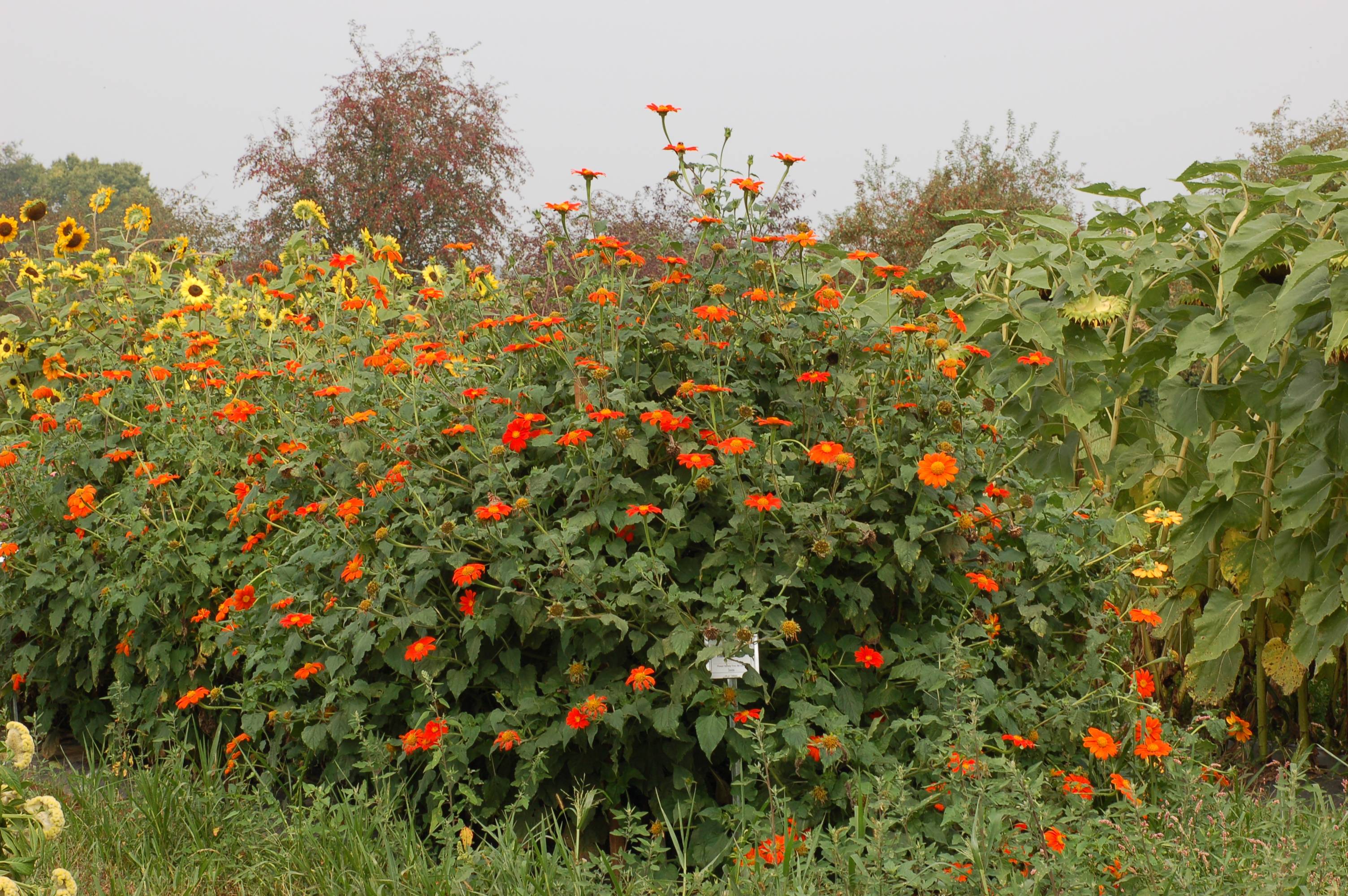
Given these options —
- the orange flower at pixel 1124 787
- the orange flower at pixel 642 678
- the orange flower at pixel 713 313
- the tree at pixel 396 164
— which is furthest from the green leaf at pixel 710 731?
the tree at pixel 396 164

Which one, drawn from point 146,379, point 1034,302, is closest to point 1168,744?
point 1034,302

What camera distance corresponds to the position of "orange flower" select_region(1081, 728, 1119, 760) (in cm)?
267

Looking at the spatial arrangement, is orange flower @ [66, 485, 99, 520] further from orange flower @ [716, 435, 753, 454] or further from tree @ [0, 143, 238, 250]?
tree @ [0, 143, 238, 250]

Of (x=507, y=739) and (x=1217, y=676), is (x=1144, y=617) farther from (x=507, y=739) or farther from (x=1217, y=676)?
(x=507, y=739)

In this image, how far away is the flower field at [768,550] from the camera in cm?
258

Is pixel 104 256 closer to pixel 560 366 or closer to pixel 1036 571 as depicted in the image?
pixel 560 366

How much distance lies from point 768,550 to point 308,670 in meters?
1.25

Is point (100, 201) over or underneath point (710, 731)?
over

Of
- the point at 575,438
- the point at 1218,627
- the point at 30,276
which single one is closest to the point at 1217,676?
the point at 1218,627

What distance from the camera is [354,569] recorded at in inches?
113

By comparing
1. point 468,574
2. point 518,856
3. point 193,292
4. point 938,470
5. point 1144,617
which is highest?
point 193,292

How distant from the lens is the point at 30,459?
459cm

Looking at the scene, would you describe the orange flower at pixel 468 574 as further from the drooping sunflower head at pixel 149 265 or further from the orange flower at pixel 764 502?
the drooping sunflower head at pixel 149 265

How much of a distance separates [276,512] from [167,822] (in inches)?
39.2
